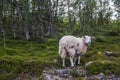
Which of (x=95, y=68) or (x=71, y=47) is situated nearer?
(x=95, y=68)

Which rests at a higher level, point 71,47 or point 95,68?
point 71,47

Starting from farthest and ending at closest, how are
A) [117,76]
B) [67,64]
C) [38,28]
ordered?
[38,28] → [67,64] → [117,76]

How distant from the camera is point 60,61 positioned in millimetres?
18234

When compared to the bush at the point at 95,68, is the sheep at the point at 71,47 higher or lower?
higher

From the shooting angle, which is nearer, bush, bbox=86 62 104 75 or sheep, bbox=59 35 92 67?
bush, bbox=86 62 104 75

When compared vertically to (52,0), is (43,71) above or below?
below

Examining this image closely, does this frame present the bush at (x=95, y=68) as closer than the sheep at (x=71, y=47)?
Yes

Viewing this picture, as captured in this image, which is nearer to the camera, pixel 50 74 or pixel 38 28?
pixel 50 74

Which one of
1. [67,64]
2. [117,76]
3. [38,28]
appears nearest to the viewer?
[117,76]

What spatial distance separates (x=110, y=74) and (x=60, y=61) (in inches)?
158

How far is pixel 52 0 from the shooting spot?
4478 centimetres

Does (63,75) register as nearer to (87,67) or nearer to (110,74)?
(87,67)

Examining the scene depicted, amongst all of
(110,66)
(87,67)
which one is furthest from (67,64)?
(110,66)

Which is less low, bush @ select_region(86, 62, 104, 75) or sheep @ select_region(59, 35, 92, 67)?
sheep @ select_region(59, 35, 92, 67)
